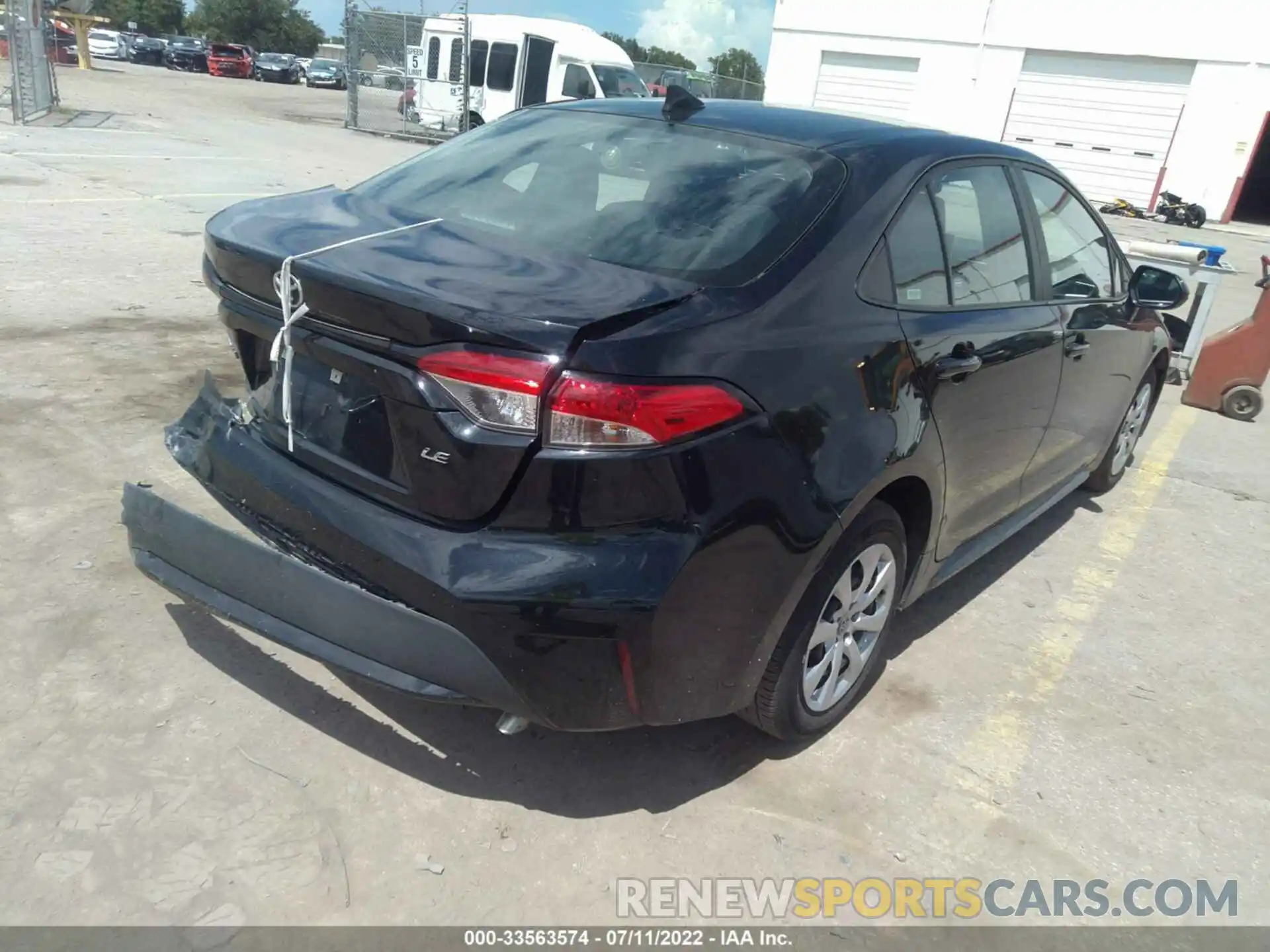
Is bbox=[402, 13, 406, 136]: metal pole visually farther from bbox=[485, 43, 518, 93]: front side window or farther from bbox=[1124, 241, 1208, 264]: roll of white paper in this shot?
bbox=[1124, 241, 1208, 264]: roll of white paper

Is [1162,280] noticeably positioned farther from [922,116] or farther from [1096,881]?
[922,116]

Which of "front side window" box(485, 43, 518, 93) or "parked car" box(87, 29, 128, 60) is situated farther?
"parked car" box(87, 29, 128, 60)

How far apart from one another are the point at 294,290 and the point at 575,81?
66.0 ft

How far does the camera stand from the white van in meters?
20.7

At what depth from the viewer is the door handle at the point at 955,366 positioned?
2.95m

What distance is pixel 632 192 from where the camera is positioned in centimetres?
291

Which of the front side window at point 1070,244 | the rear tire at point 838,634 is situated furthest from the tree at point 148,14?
the rear tire at point 838,634

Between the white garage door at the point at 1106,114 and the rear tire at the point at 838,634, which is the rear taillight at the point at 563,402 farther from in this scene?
the white garage door at the point at 1106,114

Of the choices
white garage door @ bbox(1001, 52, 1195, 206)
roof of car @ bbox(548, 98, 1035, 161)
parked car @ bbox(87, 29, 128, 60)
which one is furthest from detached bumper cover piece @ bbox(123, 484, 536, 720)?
parked car @ bbox(87, 29, 128, 60)

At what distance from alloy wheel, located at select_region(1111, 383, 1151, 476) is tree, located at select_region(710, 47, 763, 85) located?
64.2 m

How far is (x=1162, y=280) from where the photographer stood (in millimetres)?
4457

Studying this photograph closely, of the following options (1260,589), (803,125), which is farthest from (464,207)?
(1260,589)

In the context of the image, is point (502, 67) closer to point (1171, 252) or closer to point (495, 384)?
point (1171, 252)

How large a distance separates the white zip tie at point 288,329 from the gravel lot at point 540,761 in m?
0.83
